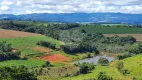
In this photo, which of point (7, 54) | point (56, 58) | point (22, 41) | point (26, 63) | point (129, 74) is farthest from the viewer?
point (22, 41)

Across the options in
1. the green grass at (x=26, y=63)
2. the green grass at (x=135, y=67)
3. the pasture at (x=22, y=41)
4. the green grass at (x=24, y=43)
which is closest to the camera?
the green grass at (x=135, y=67)

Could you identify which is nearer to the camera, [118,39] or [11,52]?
[11,52]

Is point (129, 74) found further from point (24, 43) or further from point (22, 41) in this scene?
point (22, 41)

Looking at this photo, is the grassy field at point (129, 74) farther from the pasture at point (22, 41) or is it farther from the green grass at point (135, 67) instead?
the pasture at point (22, 41)

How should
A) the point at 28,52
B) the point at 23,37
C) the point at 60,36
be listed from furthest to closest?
the point at 60,36, the point at 23,37, the point at 28,52

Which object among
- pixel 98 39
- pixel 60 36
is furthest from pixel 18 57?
pixel 98 39

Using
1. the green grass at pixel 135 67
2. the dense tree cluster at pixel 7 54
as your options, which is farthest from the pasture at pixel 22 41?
the green grass at pixel 135 67

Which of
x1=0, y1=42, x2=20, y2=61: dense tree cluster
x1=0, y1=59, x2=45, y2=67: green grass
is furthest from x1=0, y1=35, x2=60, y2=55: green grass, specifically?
x1=0, y1=59, x2=45, y2=67: green grass

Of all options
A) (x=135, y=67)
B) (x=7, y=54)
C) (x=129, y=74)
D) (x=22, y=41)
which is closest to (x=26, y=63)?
(x=7, y=54)

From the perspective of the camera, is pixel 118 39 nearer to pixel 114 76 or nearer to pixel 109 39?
pixel 109 39

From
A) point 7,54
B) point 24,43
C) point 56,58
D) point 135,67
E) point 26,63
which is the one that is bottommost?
point 56,58

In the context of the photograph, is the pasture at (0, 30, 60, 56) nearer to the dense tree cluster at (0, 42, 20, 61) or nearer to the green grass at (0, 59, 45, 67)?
the dense tree cluster at (0, 42, 20, 61)
